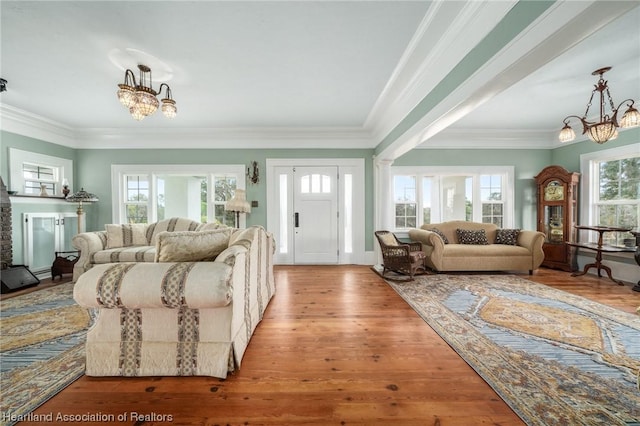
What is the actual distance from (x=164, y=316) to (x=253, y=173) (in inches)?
150

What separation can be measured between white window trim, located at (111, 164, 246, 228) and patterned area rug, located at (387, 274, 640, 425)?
3868 millimetres

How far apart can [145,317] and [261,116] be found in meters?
3.54

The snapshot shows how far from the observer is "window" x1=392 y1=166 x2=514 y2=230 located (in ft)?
17.6

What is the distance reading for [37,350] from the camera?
6.57 feet

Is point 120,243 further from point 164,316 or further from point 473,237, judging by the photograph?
point 473,237

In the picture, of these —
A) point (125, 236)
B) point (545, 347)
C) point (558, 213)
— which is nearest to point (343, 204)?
point (545, 347)

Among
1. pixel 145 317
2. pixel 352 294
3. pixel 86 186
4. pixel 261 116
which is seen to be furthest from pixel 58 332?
pixel 86 186

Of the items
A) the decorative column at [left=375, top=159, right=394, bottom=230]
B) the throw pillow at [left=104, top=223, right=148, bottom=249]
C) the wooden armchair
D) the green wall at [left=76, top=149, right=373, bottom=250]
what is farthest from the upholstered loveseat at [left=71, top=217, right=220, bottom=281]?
the decorative column at [left=375, top=159, right=394, bottom=230]

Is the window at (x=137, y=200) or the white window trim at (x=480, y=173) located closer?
the window at (x=137, y=200)

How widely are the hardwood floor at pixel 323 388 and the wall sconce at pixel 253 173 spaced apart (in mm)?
3320

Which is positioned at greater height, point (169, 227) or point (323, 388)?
point (169, 227)

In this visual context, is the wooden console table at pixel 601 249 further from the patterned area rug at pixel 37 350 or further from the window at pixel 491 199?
the patterned area rug at pixel 37 350

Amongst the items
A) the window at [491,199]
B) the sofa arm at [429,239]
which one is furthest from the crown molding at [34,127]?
the window at [491,199]

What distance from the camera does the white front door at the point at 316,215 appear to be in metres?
5.22
